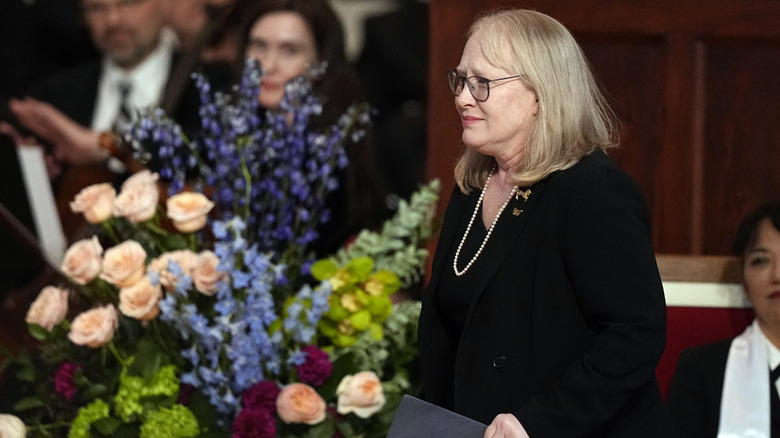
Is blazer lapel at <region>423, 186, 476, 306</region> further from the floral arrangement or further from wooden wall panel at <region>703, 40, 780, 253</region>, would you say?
wooden wall panel at <region>703, 40, 780, 253</region>

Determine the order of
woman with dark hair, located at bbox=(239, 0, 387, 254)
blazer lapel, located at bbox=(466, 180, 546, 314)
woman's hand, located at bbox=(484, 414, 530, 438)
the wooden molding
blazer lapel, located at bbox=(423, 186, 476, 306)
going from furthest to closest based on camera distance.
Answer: woman with dark hair, located at bbox=(239, 0, 387, 254) < the wooden molding < blazer lapel, located at bbox=(423, 186, 476, 306) < blazer lapel, located at bbox=(466, 180, 546, 314) < woman's hand, located at bbox=(484, 414, 530, 438)

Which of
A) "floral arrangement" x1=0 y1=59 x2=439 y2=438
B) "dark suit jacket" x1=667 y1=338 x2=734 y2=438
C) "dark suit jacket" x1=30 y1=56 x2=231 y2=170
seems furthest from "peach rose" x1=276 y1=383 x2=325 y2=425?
"dark suit jacket" x1=30 y1=56 x2=231 y2=170

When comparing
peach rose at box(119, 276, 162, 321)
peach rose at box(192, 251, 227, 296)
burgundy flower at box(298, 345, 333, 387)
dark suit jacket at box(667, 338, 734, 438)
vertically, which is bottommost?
dark suit jacket at box(667, 338, 734, 438)

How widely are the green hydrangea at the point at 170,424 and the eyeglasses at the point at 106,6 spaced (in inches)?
74.1

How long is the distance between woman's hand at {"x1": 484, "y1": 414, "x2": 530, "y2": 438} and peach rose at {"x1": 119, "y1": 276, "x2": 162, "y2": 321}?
88 cm

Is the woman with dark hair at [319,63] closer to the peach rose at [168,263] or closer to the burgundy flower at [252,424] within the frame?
the peach rose at [168,263]

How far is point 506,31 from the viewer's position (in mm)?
1439

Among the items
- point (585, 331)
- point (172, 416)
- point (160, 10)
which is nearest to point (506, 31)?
point (585, 331)

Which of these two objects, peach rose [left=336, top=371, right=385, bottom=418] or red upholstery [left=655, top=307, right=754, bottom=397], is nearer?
peach rose [left=336, top=371, right=385, bottom=418]

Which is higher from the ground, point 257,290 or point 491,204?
point 491,204

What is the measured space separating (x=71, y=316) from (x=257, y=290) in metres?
0.58

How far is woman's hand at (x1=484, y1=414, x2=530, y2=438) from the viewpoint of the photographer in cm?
135

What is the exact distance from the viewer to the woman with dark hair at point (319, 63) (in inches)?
121

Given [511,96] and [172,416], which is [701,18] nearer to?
[511,96]
